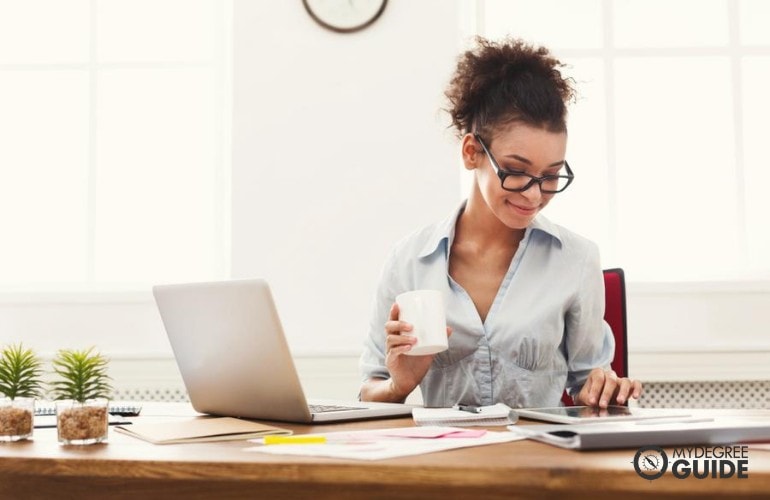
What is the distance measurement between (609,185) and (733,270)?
1.73ft

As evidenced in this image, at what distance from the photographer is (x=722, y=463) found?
752 mm

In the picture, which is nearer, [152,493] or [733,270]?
[152,493]

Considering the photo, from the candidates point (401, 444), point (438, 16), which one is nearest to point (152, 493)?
point (401, 444)

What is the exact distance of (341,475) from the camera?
2.56 ft

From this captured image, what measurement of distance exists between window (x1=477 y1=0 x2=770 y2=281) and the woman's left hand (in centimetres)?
169

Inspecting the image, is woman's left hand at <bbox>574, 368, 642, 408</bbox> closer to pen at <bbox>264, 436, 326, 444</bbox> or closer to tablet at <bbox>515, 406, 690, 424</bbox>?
tablet at <bbox>515, 406, 690, 424</bbox>

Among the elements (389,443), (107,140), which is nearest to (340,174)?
(107,140)

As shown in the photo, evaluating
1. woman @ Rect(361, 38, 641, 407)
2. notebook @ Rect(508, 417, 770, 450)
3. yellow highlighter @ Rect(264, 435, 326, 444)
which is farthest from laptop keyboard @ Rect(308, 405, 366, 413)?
notebook @ Rect(508, 417, 770, 450)

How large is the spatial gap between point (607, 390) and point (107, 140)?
2.35 meters

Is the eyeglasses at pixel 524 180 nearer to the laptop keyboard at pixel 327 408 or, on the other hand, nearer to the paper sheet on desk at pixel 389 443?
the laptop keyboard at pixel 327 408

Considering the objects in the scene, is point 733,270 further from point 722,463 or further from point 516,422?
point 722,463

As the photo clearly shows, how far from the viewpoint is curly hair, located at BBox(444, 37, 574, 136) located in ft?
5.43

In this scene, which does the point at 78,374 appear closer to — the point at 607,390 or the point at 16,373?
the point at 16,373

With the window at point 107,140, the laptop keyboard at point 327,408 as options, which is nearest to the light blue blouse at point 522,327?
the laptop keyboard at point 327,408
